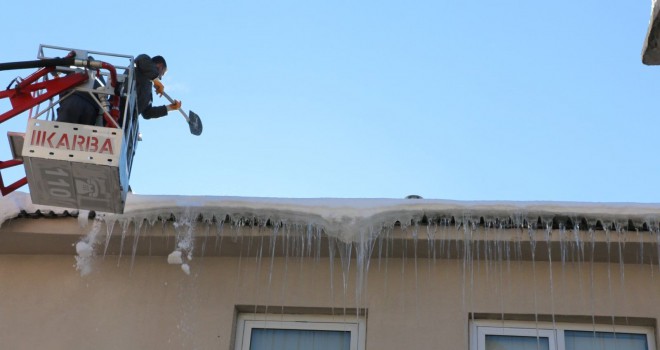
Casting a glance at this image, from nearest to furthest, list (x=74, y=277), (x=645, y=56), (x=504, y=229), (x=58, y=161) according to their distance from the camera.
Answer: (x=645, y=56) → (x=58, y=161) → (x=504, y=229) → (x=74, y=277)

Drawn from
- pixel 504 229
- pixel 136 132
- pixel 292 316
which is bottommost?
pixel 292 316

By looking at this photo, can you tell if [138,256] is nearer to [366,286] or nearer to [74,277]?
[74,277]

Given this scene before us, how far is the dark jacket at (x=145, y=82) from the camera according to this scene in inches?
325

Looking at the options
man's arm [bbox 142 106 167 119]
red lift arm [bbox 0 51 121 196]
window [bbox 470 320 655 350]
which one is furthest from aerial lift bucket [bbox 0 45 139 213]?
window [bbox 470 320 655 350]

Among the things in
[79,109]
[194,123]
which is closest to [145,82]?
[79,109]

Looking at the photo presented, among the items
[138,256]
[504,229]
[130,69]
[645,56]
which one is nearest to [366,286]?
[504,229]

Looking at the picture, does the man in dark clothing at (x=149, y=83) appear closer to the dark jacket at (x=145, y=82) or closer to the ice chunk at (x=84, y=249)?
the dark jacket at (x=145, y=82)

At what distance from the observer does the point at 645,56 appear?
5.29 meters

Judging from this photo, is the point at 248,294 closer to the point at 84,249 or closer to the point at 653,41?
the point at 84,249

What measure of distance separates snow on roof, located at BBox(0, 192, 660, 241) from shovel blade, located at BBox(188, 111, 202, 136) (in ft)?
5.46

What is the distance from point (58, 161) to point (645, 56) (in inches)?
144

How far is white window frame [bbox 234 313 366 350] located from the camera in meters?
7.94

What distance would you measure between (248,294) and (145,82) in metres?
1.74

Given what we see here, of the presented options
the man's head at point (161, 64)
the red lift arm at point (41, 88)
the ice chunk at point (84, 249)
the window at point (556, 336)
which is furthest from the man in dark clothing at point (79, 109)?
the window at point (556, 336)
